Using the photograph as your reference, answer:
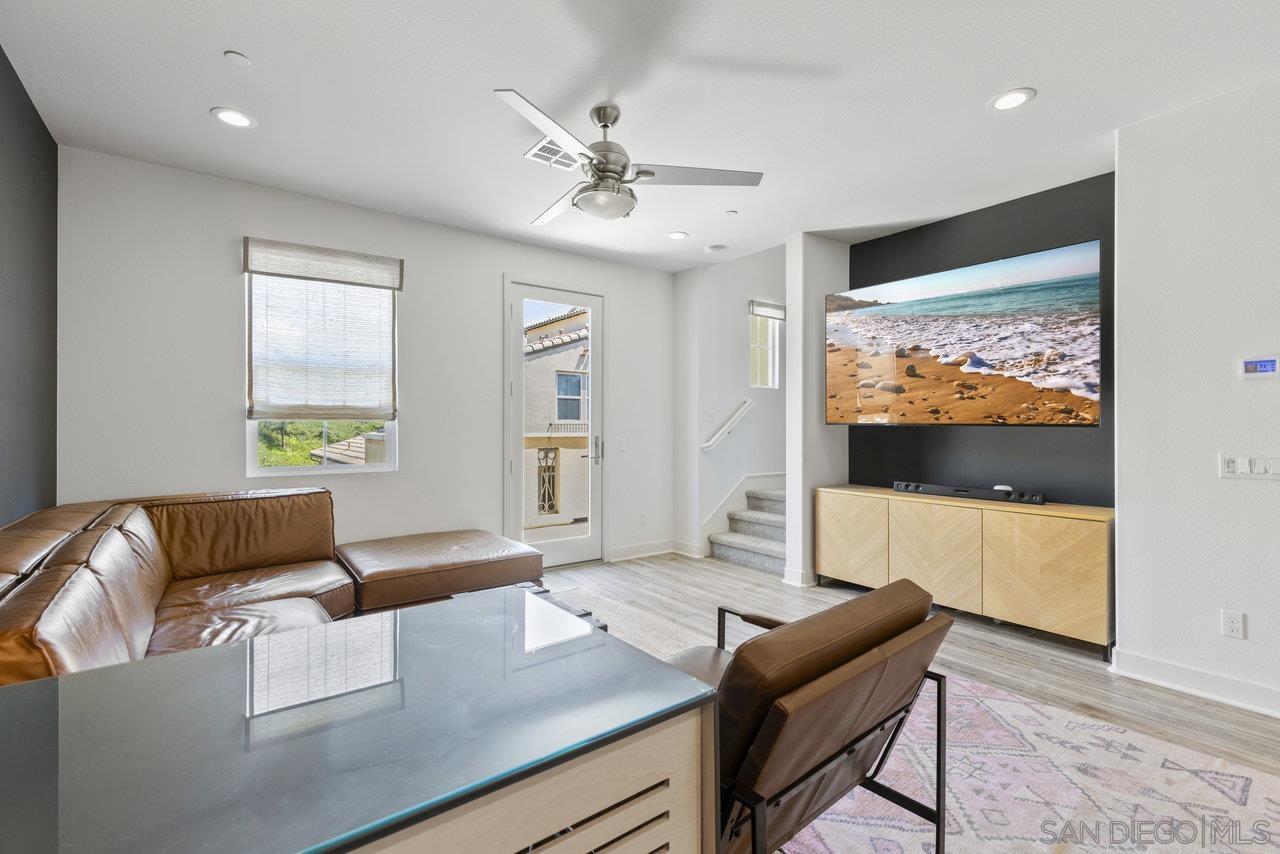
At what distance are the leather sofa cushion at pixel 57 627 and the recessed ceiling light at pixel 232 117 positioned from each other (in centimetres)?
204

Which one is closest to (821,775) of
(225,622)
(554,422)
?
(225,622)

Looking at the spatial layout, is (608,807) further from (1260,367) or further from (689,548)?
(689,548)

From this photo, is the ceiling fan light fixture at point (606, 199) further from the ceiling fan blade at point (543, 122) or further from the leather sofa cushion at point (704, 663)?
the leather sofa cushion at point (704, 663)

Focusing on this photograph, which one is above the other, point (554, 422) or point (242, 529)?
point (554, 422)

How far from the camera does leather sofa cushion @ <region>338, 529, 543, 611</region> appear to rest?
10.1 feet

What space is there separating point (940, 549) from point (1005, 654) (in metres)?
0.70

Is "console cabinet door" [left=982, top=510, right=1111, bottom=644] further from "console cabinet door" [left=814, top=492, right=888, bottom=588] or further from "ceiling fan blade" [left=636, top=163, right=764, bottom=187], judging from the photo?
"ceiling fan blade" [left=636, top=163, right=764, bottom=187]

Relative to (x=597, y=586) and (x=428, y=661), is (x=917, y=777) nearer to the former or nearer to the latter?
(x=428, y=661)

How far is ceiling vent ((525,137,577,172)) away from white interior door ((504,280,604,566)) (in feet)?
6.39

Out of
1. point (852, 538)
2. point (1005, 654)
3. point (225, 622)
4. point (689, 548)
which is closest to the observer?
point (225, 622)

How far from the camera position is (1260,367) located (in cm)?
248

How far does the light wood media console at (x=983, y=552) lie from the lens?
304 cm

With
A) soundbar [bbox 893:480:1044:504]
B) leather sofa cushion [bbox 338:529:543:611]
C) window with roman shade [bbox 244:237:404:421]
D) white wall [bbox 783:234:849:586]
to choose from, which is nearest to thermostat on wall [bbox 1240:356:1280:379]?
soundbar [bbox 893:480:1044:504]

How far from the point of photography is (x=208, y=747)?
824 millimetres
